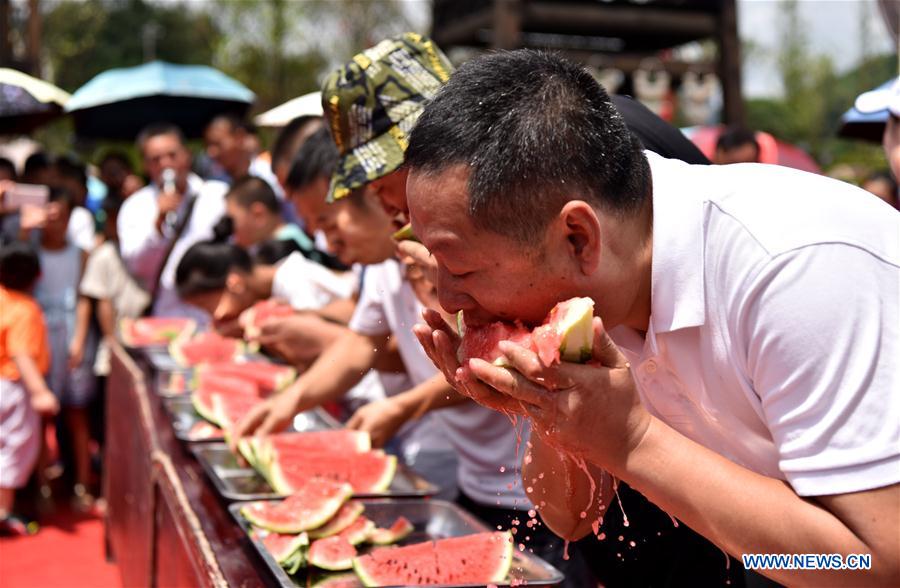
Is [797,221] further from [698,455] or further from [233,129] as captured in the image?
[233,129]

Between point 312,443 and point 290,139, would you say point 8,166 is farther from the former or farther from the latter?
point 312,443

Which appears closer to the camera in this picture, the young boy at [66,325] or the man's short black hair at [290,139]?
the man's short black hair at [290,139]

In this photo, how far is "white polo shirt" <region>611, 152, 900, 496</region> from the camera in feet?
4.53

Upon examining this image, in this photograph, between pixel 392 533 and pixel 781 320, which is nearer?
pixel 781 320

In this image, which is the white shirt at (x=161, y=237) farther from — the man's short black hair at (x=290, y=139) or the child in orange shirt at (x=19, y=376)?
the man's short black hair at (x=290, y=139)

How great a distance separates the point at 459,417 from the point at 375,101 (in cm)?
112

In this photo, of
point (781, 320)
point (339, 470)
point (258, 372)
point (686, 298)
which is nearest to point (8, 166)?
point (258, 372)

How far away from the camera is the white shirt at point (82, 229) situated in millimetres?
8766

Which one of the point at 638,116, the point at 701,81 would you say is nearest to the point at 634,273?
the point at 638,116

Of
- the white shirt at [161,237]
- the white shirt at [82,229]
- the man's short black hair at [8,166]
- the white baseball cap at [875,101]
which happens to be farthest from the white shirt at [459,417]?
the man's short black hair at [8,166]

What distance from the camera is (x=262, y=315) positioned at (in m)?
4.69

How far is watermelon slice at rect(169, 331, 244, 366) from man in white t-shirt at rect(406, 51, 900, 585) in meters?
4.26

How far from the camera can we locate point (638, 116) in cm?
257

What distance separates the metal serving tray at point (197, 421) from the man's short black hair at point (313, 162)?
929 millimetres
